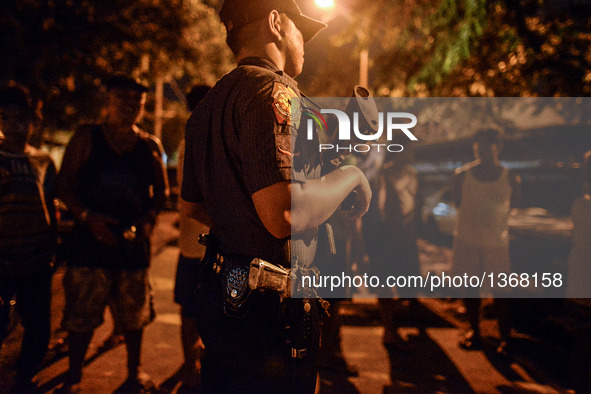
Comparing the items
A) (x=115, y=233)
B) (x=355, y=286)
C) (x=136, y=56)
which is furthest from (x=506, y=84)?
(x=136, y=56)

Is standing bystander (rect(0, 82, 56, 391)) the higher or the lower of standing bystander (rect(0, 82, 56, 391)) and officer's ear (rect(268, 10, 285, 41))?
the lower

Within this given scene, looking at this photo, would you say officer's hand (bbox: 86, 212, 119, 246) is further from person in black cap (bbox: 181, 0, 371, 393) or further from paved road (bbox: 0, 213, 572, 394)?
person in black cap (bbox: 181, 0, 371, 393)

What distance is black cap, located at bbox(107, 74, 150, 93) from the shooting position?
2.91 meters

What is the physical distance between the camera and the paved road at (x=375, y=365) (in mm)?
3167

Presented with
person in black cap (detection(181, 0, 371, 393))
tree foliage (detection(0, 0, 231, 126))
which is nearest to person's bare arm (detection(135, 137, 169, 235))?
person in black cap (detection(181, 0, 371, 393))

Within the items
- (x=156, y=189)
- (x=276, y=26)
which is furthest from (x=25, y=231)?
(x=276, y=26)

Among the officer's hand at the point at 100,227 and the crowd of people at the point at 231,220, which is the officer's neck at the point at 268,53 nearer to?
the crowd of people at the point at 231,220

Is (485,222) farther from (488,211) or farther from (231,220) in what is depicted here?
(231,220)

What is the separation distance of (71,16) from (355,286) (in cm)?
675

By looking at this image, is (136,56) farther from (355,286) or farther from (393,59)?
(355,286)

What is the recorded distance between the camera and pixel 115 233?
2795 mm

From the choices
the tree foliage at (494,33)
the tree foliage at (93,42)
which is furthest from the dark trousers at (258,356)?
the tree foliage at (93,42)

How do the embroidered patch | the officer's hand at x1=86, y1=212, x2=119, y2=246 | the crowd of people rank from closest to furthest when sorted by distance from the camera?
the embroidered patch → the crowd of people → the officer's hand at x1=86, y1=212, x2=119, y2=246

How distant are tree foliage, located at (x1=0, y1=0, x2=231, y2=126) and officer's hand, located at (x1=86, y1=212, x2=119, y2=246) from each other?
4.95 meters
